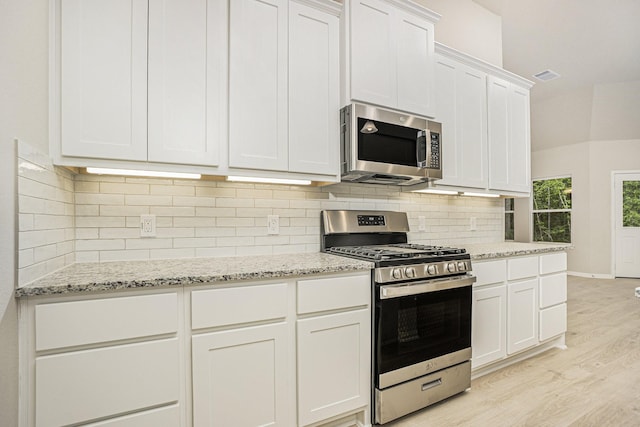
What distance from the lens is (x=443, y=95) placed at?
2.67m

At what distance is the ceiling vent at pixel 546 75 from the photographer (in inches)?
211

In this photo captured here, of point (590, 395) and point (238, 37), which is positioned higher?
point (238, 37)

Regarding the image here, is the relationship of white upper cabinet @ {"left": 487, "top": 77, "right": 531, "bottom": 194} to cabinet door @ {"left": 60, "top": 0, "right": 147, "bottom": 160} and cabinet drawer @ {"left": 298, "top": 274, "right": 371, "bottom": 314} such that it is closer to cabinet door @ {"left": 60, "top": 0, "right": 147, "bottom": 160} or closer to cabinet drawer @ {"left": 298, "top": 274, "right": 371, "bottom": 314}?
cabinet drawer @ {"left": 298, "top": 274, "right": 371, "bottom": 314}

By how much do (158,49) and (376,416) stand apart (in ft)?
7.37

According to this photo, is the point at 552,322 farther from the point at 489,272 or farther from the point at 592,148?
the point at 592,148

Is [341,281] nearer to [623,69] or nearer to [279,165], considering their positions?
[279,165]

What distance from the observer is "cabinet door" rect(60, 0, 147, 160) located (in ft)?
4.89

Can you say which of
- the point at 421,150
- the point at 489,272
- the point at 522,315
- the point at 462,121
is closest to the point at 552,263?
the point at 522,315

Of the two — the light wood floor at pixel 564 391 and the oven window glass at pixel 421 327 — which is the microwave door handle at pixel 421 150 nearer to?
the oven window glass at pixel 421 327

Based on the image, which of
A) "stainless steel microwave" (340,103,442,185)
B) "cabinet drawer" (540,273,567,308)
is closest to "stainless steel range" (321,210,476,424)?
"stainless steel microwave" (340,103,442,185)

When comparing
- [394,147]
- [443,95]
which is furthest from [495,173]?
[394,147]

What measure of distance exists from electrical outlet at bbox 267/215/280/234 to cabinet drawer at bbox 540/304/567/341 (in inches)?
93.0

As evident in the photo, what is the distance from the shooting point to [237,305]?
4.95 feet

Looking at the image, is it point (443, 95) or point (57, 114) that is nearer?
point (57, 114)
